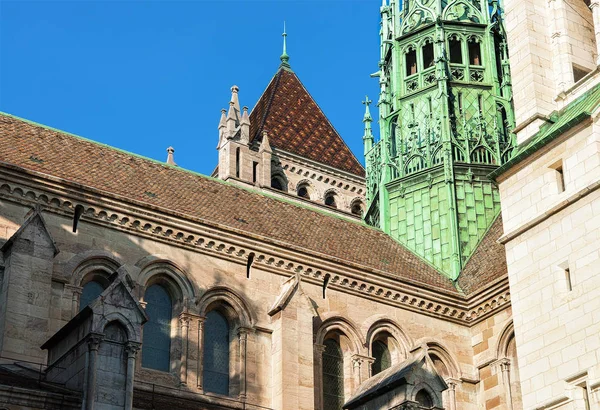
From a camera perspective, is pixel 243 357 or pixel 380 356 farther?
pixel 380 356

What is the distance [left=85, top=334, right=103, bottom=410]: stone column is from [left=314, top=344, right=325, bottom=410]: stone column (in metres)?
9.44

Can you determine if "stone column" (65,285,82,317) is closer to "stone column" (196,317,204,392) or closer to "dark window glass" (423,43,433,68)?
"stone column" (196,317,204,392)

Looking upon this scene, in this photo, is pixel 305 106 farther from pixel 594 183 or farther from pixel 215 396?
pixel 594 183

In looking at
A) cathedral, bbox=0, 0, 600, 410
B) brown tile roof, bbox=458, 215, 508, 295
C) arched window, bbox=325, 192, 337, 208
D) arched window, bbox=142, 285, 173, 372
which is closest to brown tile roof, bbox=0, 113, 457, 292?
cathedral, bbox=0, 0, 600, 410

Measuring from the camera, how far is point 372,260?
109 feet

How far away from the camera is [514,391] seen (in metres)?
30.5

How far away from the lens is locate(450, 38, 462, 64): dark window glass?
38.8 metres

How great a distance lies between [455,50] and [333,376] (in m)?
13.2

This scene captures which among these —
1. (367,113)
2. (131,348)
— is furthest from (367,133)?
(131,348)

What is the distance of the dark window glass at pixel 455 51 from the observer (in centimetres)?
3884

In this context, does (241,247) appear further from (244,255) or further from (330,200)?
(330,200)

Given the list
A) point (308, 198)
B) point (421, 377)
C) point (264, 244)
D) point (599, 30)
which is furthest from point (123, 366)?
point (308, 198)

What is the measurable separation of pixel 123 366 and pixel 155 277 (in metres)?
7.93

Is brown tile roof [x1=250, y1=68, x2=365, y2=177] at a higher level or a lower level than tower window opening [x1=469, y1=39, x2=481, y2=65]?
higher
